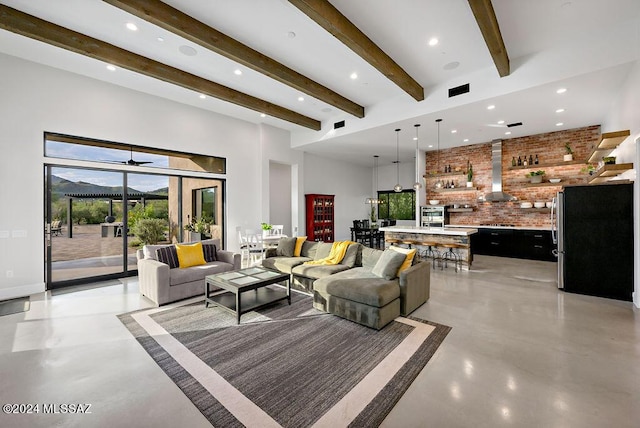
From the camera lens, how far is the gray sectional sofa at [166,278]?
407 cm

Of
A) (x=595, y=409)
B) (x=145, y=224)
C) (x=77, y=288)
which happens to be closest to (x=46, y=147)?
(x=145, y=224)

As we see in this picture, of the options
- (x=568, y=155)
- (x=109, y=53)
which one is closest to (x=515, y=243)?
(x=568, y=155)

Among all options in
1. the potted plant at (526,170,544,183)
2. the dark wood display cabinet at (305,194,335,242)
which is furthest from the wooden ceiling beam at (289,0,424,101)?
the dark wood display cabinet at (305,194,335,242)

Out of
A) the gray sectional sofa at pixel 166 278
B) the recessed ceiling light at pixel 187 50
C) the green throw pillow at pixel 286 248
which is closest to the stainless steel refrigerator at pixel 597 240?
the green throw pillow at pixel 286 248

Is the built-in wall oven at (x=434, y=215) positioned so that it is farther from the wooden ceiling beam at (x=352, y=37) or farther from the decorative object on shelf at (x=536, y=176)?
the wooden ceiling beam at (x=352, y=37)

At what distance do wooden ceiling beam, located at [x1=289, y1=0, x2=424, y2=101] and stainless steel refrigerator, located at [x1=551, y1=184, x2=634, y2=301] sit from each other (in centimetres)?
344

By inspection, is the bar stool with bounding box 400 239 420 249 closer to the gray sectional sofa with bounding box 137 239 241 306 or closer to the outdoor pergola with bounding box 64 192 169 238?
the gray sectional sofa with bounding box 137 239 241 306

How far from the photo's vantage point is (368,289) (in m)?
3.33

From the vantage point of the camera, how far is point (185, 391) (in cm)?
217

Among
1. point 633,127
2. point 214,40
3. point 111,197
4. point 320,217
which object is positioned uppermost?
point 214,40

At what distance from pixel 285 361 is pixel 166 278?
98.6 inches

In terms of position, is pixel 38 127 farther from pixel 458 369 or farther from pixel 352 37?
pixel 458 369

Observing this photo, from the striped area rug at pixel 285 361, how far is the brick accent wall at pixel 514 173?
21.4 feet

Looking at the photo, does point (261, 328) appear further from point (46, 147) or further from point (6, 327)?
point (46, 147)
